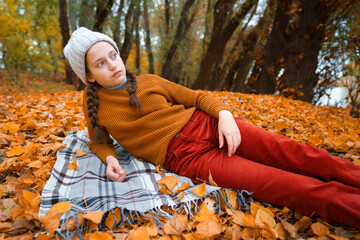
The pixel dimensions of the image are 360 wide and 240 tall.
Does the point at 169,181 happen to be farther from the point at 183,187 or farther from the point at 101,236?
the point at 101,236

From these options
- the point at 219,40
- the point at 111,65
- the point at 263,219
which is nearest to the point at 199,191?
the point at 263,219

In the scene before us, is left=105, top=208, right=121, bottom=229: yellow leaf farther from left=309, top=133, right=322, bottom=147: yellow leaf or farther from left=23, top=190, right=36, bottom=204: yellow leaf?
left=309, top=133, right=322, bottom=147: yellow leaf

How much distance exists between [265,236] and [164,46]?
1185 centimetres

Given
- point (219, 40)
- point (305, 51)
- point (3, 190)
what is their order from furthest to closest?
1. point (219, 40)
2. point (305, 51)
3. point (3, 190)

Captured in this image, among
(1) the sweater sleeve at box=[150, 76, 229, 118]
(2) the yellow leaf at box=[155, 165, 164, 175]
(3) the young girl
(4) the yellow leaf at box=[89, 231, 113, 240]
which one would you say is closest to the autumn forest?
(4) the yellow leaf at box=[89, 231, 113, 240]

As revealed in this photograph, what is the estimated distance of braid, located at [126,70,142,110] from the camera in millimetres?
1426

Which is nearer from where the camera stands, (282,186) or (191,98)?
(282,186)

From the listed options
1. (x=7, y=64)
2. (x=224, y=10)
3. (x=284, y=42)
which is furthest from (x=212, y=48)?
(x=7, y=64)

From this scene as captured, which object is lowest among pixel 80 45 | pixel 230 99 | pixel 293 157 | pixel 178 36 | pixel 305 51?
pixel 293 157

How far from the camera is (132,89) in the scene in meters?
1.48

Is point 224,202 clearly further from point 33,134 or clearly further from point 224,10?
point 224,10

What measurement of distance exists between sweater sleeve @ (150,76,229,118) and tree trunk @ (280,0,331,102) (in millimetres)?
3845

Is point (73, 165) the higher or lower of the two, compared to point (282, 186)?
lower

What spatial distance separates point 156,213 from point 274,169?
27.5 inches
